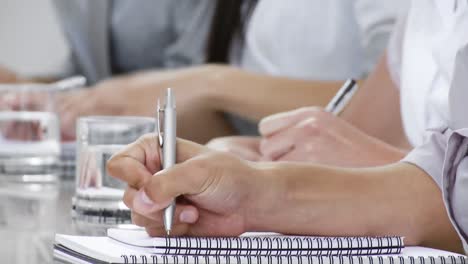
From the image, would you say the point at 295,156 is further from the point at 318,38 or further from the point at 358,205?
the point at 318,38

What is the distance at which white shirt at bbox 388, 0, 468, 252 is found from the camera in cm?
78

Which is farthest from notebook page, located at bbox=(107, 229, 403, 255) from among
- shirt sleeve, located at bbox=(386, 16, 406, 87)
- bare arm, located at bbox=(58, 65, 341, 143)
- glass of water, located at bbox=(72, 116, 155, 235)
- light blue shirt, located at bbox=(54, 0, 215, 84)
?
light blue shirt, located at bbox=(54, 0, 215, 84)

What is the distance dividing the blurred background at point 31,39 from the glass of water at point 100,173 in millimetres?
1563

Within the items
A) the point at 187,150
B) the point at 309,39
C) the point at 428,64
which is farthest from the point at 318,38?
the point at 187,150

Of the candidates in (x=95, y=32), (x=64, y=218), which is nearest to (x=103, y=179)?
(x=64, y=218)

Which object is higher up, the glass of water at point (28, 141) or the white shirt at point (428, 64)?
the white shirt at point (428, 64)

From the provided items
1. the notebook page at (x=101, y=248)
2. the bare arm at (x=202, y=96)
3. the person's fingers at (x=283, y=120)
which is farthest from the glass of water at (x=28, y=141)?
the notebook page at (x=101, y=248)

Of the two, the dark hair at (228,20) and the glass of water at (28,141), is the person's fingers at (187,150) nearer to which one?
the glass of water at (28,141)

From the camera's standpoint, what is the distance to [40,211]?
116 centimetres

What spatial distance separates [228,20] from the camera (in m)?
2.03

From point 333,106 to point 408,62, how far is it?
0.10 meters

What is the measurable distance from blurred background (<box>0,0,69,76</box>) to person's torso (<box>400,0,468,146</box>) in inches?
65.7

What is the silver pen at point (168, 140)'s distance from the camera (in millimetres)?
690

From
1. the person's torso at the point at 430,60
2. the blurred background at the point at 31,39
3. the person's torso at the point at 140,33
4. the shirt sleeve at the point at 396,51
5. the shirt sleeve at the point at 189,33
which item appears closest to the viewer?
the person's torso at the point at 430,60
